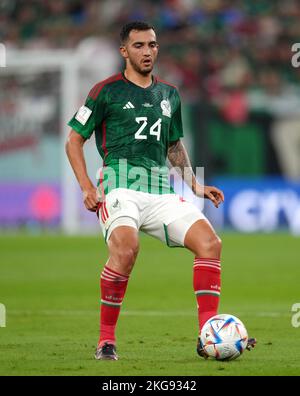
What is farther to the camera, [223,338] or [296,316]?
[296,316]

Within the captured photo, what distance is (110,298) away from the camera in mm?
7336

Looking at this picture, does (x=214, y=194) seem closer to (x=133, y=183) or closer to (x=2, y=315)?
(x=133, y=183)

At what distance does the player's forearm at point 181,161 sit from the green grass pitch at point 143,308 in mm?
1251

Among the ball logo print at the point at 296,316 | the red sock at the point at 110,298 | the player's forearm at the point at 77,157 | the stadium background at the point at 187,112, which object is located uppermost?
the stadium background at the point at 187,112

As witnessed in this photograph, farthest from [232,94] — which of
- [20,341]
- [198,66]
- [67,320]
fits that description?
[20,341]

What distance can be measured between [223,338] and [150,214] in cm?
108

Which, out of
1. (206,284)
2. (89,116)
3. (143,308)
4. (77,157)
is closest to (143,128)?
(89,116)

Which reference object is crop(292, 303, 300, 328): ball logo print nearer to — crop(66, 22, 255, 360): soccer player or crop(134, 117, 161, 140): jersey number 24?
crop(66, 22, 255, 360): soccer player

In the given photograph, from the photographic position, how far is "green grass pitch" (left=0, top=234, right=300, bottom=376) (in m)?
7.03

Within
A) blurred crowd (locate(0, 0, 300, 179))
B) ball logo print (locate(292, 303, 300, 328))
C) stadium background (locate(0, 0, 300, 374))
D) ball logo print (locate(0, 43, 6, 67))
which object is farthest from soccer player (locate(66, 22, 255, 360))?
blurred crowd (locate(0, 0, 300, 179))

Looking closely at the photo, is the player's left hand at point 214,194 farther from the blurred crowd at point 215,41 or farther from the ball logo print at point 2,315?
the blurred crowd at point 215,41

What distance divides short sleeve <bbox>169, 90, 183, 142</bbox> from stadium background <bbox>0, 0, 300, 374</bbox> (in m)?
12.0

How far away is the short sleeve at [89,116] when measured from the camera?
7586 mm

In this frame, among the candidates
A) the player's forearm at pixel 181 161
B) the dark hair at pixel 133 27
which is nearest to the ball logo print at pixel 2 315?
the player's forearm at pixel 181 161
